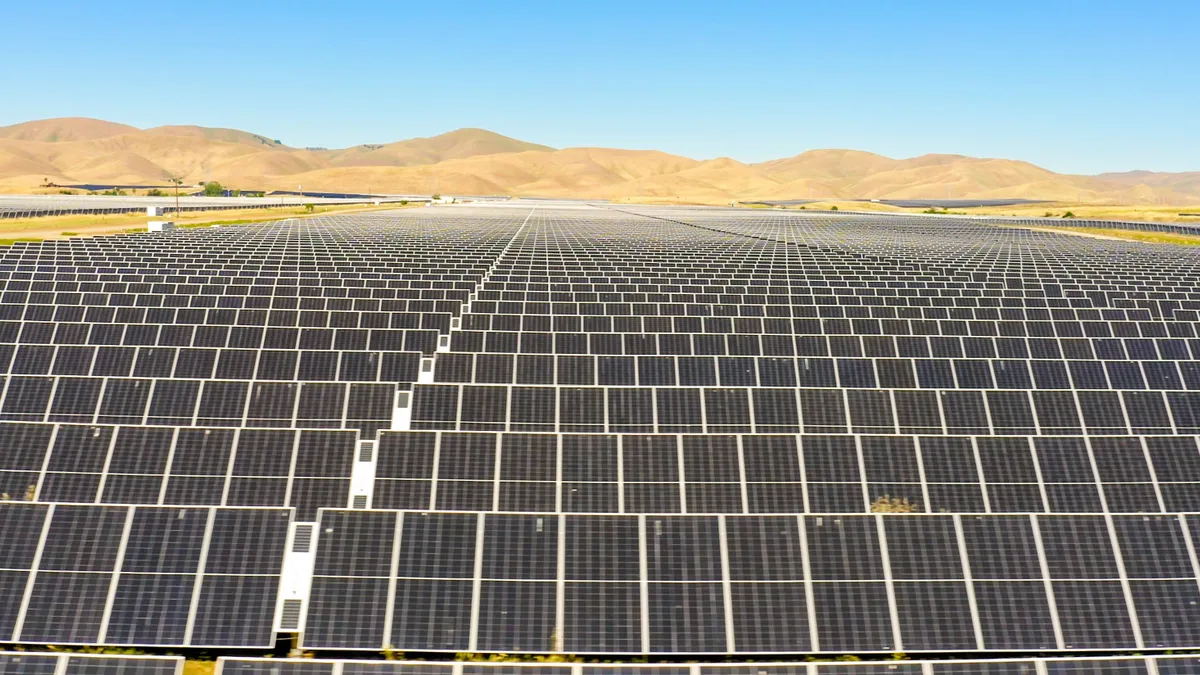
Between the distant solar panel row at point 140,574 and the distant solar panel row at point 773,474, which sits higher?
the distant solar panel row at point 773,474

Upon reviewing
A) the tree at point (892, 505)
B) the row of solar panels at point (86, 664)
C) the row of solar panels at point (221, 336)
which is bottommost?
the row of solar panels at point (86, 664)

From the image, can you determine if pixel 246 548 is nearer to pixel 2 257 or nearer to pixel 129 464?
pixel 129 464

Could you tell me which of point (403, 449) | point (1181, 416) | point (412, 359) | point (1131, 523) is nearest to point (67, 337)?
point (412, 359)

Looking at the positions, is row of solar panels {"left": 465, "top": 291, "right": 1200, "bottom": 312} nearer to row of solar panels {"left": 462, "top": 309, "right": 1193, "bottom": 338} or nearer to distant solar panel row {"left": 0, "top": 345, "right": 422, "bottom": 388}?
row of solar panels {"left": 462, "top": 309, "right": 1193, "bottom": 338}

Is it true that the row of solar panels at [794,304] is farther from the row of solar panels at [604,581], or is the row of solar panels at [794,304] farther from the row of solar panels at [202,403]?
the row of solar panels at [604,581]

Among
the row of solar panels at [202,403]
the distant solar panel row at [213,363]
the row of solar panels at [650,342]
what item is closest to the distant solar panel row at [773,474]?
the row of solar panels at [202,403]

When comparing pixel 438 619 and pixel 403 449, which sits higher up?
pixel 403 449
